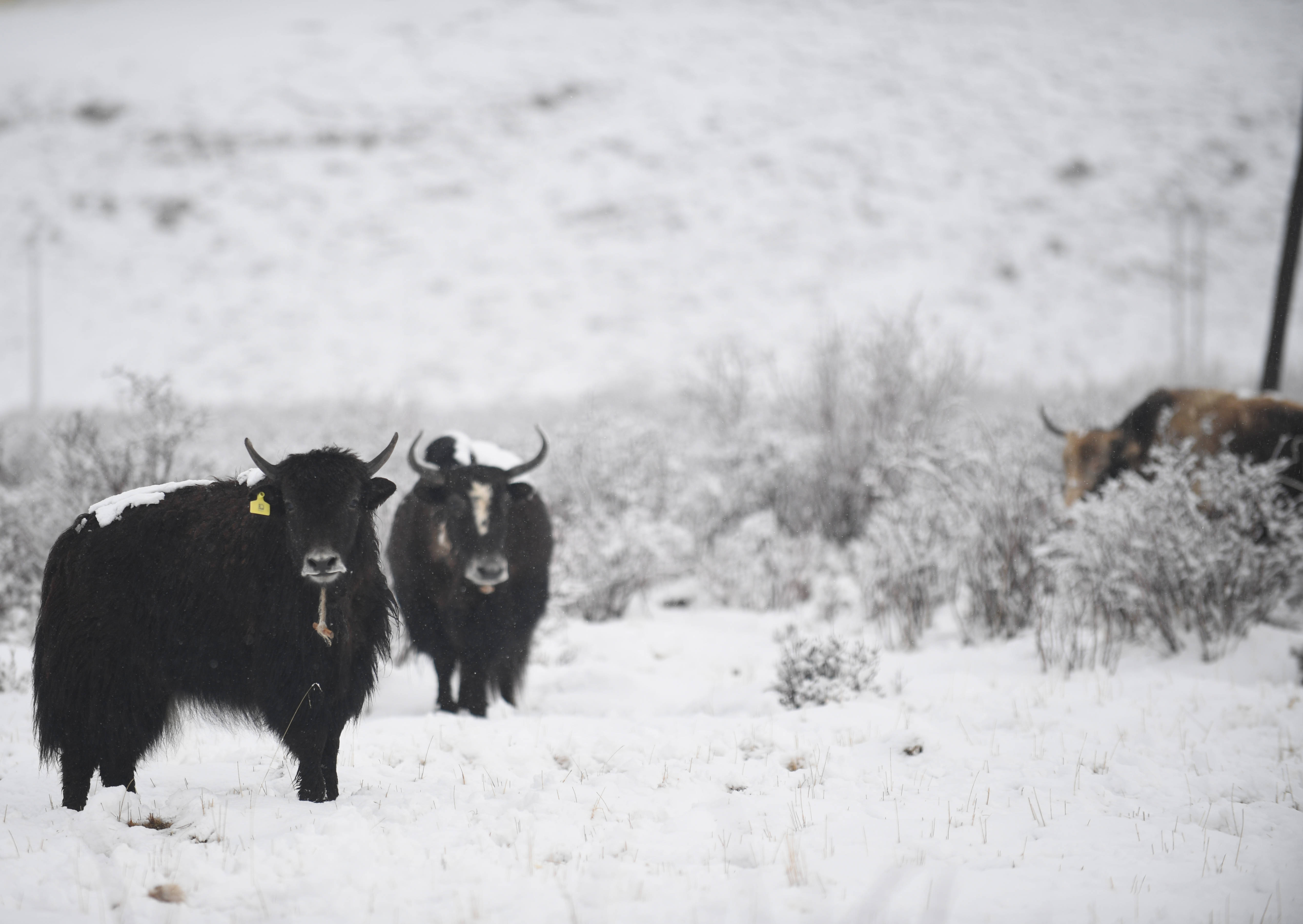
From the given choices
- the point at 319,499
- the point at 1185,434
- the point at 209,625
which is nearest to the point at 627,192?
the point at 1185,434

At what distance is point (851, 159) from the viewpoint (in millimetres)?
41000

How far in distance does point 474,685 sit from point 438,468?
1536 mm

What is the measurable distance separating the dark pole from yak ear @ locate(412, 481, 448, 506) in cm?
1089

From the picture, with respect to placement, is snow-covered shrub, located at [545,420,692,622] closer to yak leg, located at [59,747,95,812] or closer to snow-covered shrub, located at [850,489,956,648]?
snow-covered shrub, located at [850,489,956,648]

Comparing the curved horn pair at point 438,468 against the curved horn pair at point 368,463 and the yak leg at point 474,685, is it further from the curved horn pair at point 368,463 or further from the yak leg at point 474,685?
the curved horn pair at point 368,463

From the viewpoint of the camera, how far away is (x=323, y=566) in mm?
3363

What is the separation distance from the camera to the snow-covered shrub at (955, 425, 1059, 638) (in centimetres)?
722

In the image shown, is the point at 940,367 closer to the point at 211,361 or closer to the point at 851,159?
the point at 211,361

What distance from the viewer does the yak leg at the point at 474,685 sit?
18.2 ft

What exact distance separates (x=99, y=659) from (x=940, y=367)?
10705 millimetres

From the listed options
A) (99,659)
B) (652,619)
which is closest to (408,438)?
(652,619)

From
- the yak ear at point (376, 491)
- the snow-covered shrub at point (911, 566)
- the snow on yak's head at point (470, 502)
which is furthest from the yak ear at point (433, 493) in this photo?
the snow-covered shrub at point (911, 566)

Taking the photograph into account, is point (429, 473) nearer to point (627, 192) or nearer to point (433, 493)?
point (433, 493)

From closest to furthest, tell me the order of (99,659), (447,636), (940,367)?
(99,659)
(447,636)
(940,367)
